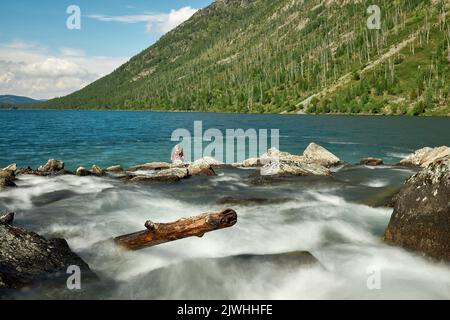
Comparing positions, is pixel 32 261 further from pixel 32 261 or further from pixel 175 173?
pixel 175 173

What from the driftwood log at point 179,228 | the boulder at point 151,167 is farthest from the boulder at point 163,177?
the driftwood log at point 179,228

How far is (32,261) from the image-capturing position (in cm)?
1055

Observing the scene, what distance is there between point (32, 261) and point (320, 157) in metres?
28.0

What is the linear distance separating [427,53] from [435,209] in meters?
173

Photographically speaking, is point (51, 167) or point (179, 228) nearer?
point (179, 228)

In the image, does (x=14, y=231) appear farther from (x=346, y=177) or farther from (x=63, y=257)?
(x=346, y=177)

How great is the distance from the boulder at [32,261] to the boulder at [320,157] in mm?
25008

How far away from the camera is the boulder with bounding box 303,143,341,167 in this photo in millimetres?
34031

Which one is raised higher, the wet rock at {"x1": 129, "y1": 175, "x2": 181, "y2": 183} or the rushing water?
the wet rock at {"x1": 129, "y1": 175, "x2": 181, "y2": 183}

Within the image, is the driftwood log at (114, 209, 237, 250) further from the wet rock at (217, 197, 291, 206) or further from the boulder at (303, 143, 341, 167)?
Answer: the boulder at (303, 143, 341, 167)

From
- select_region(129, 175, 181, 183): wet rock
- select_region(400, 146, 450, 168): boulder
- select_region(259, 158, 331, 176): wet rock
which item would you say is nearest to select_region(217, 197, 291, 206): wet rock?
select_region(129, 175, 181, 183): wet rock

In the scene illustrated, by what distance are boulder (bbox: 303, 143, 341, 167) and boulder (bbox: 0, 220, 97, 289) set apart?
25.0 meters

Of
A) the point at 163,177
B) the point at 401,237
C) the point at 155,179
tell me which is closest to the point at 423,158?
the point at 163,177

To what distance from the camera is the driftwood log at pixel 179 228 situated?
1080cm
